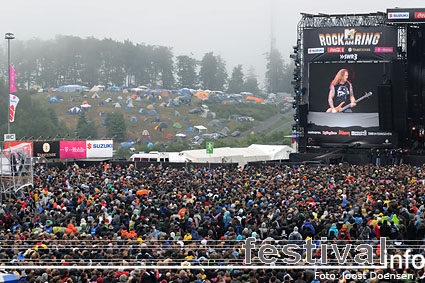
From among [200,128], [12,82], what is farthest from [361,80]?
[200,128]

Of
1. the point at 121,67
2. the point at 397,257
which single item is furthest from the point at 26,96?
the point at 397,257

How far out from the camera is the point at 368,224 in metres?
15.7

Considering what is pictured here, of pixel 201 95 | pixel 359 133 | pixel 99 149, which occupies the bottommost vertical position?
pixel 99 149

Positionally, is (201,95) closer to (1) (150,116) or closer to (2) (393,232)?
(1) (150,116)

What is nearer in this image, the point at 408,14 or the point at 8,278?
the point at 8,278

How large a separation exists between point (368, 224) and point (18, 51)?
12925 centimetres

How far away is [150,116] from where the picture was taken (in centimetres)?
10156

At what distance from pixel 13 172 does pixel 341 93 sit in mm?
20832

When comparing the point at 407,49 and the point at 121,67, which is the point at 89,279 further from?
the point at 121,67

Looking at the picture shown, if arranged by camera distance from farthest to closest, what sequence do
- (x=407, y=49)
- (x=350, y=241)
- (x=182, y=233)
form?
(x=407, y=49)
(x=182, y=233)
(x=350, y=241)

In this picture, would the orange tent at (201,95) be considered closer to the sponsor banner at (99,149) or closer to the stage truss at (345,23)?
the sponsor banner at (99,149)

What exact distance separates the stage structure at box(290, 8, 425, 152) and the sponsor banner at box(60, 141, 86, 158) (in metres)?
13.7

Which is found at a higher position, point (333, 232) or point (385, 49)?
point (385, 49)

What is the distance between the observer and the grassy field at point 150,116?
96438mm
